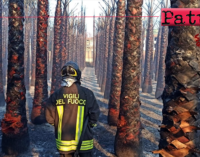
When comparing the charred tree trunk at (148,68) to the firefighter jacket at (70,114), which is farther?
the charred tree trunk at (148,68)

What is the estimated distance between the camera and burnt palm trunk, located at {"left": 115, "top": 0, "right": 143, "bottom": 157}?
5957 mm

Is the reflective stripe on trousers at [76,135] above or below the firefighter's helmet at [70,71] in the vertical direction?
below

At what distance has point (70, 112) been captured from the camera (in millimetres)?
3506

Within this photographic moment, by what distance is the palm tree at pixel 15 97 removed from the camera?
5.95 meters

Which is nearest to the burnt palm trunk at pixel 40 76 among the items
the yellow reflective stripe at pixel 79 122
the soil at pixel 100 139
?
the soil at pixel 100 139

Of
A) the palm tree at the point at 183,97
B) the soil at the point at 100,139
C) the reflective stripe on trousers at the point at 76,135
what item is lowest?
the soil at the point at 100,139

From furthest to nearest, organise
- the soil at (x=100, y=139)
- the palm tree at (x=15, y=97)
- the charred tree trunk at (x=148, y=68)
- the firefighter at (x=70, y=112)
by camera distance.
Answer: the charred tree trunk at (x=148, y=68), the soil at (x=100, y=139), the palm tree at (x=15, y=97), the firefighter at (x=70, y=112)


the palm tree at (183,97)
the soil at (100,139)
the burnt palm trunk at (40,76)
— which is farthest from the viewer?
the burnt palm trunk at (40,76)

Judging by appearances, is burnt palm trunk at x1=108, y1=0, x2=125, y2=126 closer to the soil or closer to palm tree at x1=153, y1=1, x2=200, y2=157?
the soil

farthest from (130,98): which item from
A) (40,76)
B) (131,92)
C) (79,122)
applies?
(40,76)

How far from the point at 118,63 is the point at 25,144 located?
4.78m

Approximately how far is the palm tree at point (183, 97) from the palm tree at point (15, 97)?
4505 mm

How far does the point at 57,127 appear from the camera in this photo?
360 cm

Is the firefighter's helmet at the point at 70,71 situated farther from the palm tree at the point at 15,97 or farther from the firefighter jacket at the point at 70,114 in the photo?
the palm tree at the point at 15,97
